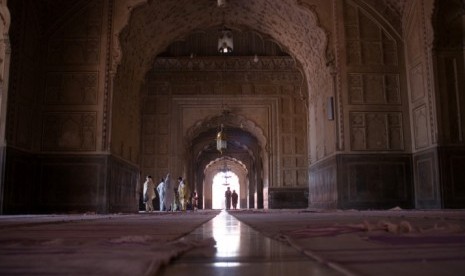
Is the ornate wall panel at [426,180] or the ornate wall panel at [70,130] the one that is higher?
the ornate wall panel at [70,130]

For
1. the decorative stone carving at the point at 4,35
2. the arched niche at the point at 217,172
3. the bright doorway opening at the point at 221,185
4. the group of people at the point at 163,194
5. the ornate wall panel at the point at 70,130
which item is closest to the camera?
the decorative stone carving at the point at 4,35

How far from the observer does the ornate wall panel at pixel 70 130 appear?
957cm

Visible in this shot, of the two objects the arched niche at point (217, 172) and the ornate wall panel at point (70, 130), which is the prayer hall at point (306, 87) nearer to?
the ornate wall panel at point (70, 130)

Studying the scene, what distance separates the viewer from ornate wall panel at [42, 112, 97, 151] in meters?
9.57

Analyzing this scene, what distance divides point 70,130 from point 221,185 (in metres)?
36.3

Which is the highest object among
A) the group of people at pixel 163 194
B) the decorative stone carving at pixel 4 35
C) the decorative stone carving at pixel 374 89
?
the decorative stone carving at pixel 4 35

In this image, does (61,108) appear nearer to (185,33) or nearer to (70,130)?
(70,130)

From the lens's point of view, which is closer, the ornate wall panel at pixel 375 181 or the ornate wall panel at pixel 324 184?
the ornate wall panel at pixel 375 181

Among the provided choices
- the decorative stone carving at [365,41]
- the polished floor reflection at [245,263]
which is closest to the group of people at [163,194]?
the decorative stone carving at [365,41]

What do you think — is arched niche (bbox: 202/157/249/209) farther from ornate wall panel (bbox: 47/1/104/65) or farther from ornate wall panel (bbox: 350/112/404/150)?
ornate wall panel (bbox: 47/1/104/65)

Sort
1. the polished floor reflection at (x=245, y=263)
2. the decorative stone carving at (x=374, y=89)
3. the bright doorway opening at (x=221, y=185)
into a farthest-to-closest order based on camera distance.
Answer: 1. the bright doorway opening at (x=221, y=185)
2. the decorative stone carving at (x=374, y=89)
3. the polished floor reflection at (x=245, y=263)

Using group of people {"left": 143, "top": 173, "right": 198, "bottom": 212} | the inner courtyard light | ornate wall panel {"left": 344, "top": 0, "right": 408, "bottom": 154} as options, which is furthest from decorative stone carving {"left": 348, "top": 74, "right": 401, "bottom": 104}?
the inner courtyard light

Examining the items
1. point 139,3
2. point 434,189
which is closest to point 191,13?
point 139,3

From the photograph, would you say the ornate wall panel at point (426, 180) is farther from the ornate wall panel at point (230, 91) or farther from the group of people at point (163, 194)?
the ornate wall panel at point (230, 91)
